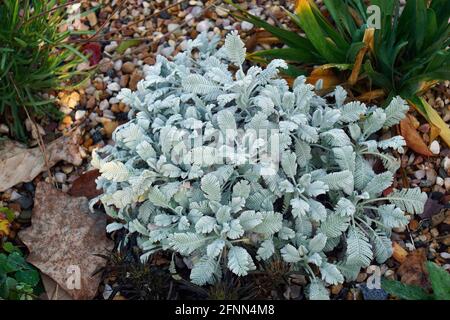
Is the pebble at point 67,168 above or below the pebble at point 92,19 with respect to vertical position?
below

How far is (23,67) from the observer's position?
302 cm

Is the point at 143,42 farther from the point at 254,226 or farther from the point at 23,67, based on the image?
the point at 254,226

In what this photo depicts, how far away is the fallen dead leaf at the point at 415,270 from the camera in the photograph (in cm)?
255

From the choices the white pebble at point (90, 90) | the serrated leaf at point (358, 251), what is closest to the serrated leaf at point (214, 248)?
the serrated leaf at point (358, 251)

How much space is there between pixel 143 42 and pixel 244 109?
0.85m

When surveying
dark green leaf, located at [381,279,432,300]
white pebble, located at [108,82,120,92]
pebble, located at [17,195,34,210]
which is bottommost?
pebble, located at [17,195,34,210]

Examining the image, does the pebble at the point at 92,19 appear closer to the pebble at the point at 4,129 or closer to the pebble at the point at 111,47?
the pebble at the point at 111,47

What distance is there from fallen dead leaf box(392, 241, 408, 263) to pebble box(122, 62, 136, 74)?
147cm

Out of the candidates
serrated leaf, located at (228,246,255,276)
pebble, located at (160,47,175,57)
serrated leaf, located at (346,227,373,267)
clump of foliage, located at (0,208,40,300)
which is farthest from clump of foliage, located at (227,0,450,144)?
clump of foliage, located at (0,208,40,300)

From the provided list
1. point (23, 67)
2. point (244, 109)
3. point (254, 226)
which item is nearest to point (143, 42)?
point (23, 67)

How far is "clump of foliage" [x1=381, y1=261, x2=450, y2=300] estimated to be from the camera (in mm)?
2383

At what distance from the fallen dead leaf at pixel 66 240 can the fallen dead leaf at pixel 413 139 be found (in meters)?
1.30

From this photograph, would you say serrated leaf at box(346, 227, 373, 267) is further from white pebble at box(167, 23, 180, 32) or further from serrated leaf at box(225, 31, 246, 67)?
white pebble at box(167, 23, 180, 32)

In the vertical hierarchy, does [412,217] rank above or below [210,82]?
below
